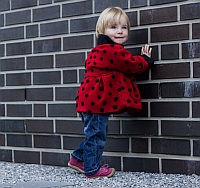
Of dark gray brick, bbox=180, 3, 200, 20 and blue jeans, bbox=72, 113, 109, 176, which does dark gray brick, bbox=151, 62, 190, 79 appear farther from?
blue jeans, bbox=72, 113, 109, 176

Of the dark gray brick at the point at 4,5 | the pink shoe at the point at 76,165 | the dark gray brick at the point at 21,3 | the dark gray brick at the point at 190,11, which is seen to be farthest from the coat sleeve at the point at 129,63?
the dark gray brick at the point at 4,5

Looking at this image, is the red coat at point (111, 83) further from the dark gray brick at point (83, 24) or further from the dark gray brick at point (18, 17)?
the dark gray brick at point (18, 17)

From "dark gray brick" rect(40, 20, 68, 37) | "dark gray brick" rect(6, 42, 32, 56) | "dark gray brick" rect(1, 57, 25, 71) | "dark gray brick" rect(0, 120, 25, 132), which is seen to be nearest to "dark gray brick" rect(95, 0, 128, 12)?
"dark gray brick" rect(40, 20, 68, 37)

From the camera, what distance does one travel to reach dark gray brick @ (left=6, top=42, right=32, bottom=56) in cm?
468

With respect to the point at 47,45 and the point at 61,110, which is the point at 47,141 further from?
the point at 47,45

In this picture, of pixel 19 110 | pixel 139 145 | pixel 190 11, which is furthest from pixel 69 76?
pixel 190 11

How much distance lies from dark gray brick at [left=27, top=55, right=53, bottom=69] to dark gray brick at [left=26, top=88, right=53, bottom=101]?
0.21 meters

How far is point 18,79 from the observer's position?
4.74 meters

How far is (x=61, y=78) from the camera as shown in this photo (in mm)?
4441

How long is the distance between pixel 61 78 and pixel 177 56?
1.11 meters

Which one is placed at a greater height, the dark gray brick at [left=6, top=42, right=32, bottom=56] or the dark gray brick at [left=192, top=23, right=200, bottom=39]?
the dark gray brick at [left=192, top=23, right=200, bottom=39]

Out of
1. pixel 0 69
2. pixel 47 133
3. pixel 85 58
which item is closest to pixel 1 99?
pixel 0 69

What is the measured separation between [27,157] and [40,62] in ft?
2.91

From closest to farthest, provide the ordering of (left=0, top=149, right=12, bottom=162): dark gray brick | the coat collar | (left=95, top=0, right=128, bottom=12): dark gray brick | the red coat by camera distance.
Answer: the red coat < the coat collar < (left=95, top=0, right=128, bottom=12): dark gray brick < (left=0, top=149, right=12, bottom=162): dark gray brick
